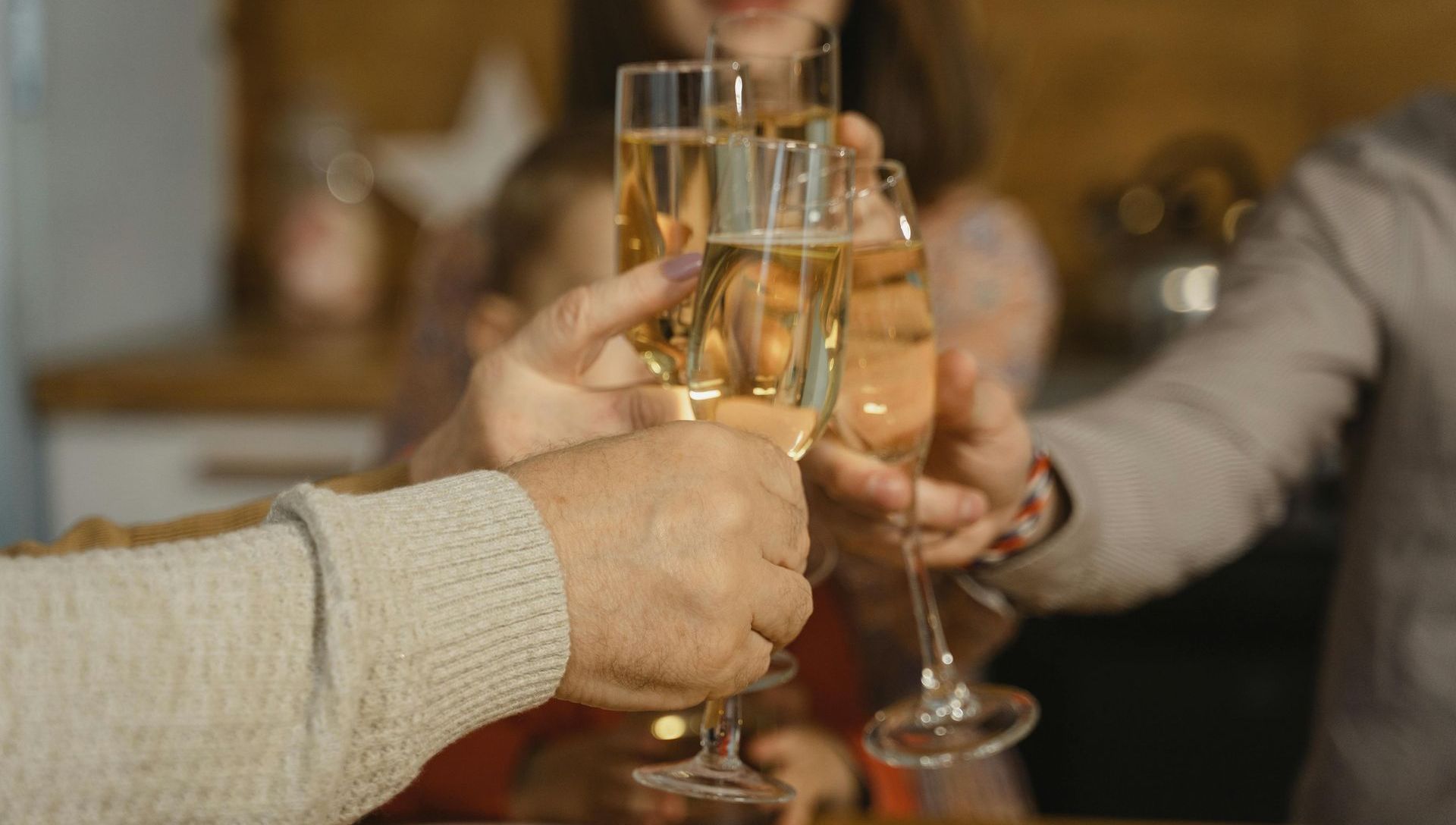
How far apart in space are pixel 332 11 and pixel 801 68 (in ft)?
6.20

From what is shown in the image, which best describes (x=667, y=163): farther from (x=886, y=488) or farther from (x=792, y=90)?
(x=886, y=488)

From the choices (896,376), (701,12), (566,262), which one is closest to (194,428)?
(566,262)

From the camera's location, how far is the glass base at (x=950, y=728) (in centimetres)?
72

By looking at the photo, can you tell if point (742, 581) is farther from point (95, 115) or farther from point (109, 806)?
point (95, 115)

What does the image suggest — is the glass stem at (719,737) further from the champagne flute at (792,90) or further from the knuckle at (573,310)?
the champagne flute at (792,90)

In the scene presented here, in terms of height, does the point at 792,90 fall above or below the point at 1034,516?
above

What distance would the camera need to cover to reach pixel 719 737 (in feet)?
2.15

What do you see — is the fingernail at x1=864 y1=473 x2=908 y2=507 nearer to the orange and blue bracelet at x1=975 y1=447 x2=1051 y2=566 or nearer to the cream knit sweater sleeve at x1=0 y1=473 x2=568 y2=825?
the orange and blue bracelet at x1=975 y1=447 x2=1051 y2=566

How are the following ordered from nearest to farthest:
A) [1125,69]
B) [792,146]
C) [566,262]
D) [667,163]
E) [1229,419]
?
[792,146]
[667,163]
[1229,419]
[566,262]
[1125,69]

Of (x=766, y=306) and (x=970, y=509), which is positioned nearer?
(x=766, y=306)

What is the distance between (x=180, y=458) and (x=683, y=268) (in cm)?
148

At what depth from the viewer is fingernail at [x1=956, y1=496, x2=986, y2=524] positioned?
831 mm

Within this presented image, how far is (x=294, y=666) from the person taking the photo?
1.56 feet

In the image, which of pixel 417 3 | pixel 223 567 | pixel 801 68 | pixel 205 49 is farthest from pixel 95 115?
pixel 223 567
